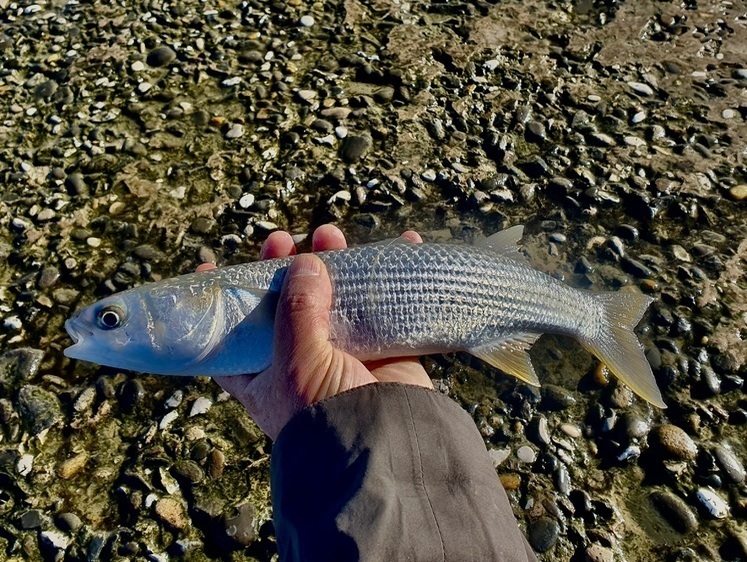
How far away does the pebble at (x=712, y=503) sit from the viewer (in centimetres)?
443

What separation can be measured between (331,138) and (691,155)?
3990 mm

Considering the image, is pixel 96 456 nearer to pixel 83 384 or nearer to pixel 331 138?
pixel 83 384

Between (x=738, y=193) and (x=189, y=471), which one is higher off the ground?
(x=738, y=193)

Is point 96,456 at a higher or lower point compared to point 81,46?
lower

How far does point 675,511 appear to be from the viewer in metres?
4.44

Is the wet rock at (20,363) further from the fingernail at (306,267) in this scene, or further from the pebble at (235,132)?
the pebble at (235,132)

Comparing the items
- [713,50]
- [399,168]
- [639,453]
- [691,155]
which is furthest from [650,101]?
[639,453]

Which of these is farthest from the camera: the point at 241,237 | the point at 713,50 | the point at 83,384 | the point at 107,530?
the point at 713,50

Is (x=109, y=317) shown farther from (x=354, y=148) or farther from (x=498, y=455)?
(x=354, y=148)

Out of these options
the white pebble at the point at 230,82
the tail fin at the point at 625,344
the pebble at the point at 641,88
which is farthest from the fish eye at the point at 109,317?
the pebble at the point at 641,88

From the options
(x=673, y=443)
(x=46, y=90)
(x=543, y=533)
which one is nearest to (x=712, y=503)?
(x=673, y=443)

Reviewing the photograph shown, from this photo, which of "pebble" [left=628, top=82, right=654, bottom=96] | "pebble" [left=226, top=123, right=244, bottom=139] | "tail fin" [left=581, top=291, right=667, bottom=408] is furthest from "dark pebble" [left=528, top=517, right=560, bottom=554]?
"pebble" [left=628, top=82, right=654, bottom=96]

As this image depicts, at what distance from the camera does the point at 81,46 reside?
7.80 metres

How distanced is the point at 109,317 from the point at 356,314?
69.0 inches
